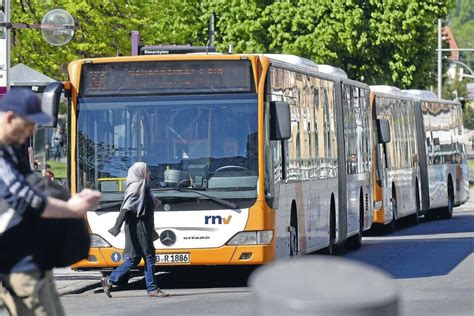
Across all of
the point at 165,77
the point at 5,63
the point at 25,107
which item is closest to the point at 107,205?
the point at 165,77

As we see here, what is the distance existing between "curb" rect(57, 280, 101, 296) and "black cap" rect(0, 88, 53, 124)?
35.4ft

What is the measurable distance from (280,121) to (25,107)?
33.6ft

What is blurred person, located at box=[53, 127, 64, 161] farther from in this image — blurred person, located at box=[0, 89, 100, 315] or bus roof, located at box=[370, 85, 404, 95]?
blurred person, located at box=[0, 89, 100, 315]

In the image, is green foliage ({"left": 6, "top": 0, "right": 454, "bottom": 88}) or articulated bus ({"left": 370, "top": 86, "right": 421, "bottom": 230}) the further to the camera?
green foliage ({"left": 6, "top": 0, "right": 454, "bottom": 88})

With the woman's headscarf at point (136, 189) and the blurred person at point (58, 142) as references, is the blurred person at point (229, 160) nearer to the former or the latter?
the woman's headscarf at point (136, 189)

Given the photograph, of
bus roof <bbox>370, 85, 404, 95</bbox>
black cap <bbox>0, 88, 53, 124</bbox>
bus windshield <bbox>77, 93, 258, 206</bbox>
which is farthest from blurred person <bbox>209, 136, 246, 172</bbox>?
bus roof <bbox>370, 85, 404, 95</bbox>

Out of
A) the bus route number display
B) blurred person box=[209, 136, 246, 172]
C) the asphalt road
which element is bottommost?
the asphalt road

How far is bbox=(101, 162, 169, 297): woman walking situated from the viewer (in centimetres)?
1664

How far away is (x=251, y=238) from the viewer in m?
17.5

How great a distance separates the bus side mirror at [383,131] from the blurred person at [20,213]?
23.1 metres

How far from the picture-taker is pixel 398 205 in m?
32.9

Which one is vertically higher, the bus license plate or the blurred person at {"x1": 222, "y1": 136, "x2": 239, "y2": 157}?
the blurred person at {"x1": 222, "y1": 136, "x2": 239, "y2": 157}

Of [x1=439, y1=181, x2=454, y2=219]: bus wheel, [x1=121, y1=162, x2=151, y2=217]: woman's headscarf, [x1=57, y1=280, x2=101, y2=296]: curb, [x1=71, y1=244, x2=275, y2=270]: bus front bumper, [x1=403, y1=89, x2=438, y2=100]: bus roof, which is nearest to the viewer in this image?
[x1=121, y1=162, x2=151, y2=217]: woman's headscarf

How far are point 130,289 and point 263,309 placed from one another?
14138 millimetres
